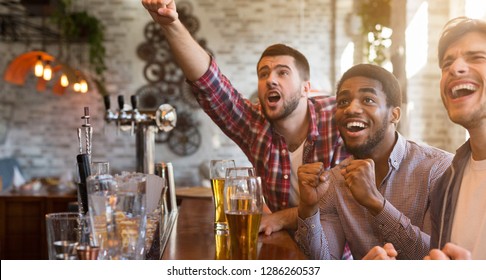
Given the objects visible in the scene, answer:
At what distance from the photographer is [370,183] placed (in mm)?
1483

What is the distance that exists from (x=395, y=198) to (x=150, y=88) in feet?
15.2

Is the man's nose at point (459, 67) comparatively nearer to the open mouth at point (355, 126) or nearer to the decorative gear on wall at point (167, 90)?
the open mouth at point (355, 126)

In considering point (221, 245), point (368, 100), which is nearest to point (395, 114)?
point (368, 100)

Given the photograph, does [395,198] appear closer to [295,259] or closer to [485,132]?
[485,132]

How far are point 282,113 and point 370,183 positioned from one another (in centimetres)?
52

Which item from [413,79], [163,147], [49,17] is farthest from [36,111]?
[413,79]

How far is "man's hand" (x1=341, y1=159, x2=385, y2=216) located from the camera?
146 cm

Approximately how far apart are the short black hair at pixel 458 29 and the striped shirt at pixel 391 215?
1.04ft

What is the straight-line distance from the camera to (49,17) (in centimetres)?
593

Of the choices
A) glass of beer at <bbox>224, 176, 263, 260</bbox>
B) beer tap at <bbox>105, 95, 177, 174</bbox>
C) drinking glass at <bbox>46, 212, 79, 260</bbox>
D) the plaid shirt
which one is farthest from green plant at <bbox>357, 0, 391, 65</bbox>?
drinking glass at <bbox>46, 212, 79, 260</bbox>

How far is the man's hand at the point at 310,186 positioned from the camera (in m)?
1.47

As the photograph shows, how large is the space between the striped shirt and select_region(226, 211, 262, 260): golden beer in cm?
42

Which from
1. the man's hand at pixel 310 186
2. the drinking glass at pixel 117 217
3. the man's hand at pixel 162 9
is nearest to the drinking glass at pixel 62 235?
Result: the drinking glass at pixel 117 217

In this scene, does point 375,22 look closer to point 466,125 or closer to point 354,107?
point 354,107
